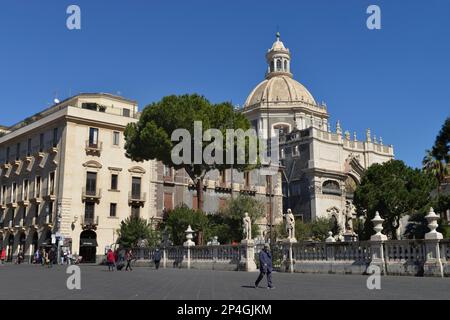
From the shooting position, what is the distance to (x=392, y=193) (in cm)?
4553

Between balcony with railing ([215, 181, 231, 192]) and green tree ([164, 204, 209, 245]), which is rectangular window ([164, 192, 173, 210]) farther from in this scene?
green tree ([164, 204, 209, 245])

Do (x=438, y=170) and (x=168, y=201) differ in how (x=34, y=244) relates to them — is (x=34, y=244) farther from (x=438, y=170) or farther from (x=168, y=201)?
(x=438, y=170)

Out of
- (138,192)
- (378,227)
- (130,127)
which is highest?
(130,127)

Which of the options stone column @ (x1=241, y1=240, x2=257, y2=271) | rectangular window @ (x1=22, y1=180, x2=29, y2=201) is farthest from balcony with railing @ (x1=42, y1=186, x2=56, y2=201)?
stone column @ (x1=241, y1=240, x2=257, y2=271)

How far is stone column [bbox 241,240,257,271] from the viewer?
2739 centimetres

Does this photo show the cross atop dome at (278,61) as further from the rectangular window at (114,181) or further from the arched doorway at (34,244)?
the arched doorway at (34,244)

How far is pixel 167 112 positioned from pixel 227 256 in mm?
11829

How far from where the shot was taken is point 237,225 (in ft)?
158

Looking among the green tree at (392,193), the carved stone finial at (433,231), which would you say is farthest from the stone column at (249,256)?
the green tree at (392,193)

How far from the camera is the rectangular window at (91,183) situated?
155ft

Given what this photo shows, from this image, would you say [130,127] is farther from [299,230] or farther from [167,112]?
[299,230]
